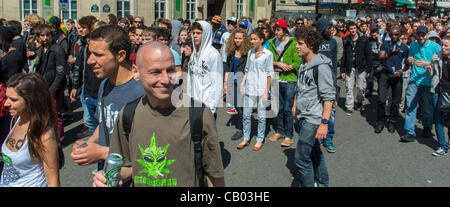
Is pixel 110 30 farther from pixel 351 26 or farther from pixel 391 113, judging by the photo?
pixel 351 26

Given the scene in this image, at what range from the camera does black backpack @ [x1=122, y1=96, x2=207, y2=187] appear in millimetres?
2096

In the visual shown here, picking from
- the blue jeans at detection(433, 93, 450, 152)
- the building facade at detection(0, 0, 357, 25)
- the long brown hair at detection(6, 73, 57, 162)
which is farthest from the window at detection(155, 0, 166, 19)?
the long brown hair at detection(6, 73, 57, 162)

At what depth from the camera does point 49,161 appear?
2881 millimetres

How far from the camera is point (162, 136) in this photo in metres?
2.11

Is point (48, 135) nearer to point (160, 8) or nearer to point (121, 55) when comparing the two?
point (121, 55)

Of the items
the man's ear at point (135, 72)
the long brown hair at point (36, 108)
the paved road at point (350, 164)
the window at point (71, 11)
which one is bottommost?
the paved road at point (350, 164)

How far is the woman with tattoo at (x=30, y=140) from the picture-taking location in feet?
9.48

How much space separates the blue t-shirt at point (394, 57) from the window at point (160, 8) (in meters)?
21.9

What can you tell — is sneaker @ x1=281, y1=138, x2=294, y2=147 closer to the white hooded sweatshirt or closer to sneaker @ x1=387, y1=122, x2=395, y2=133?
the white hooded sweatshirt

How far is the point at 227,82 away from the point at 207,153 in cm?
608

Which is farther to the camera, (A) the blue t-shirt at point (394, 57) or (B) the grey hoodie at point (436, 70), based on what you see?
(A) the blue t-shirt at point (394, 57)

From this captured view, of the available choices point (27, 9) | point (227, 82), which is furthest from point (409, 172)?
point (27, 9)

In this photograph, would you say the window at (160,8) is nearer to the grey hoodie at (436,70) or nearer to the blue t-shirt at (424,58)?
the blue t-shirt at (424,58)

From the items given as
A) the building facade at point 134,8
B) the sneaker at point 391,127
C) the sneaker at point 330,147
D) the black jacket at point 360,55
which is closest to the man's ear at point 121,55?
the sneaker at point 330,147
